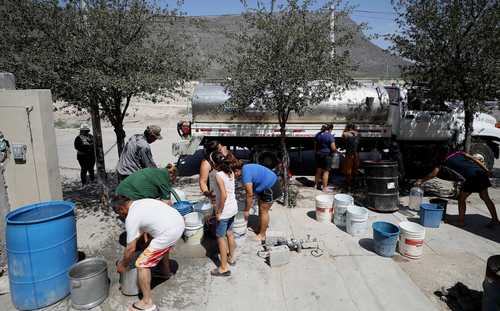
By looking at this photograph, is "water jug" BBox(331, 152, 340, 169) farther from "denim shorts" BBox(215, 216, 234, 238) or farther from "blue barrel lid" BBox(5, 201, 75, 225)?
"blue barrel lid" BBox(5, 201, 75, 225)

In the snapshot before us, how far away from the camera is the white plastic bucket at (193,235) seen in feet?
16.2

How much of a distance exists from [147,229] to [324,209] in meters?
3.61

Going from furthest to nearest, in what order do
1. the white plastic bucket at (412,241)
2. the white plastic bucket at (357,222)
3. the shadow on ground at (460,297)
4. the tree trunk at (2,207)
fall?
the white plastic bucket at (357,222), the white plastic bucket at (412,241), the tree trunk at (2,207), the shadow on ground at (460,297)

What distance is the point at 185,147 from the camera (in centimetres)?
888

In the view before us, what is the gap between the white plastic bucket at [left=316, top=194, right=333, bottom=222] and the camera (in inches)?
240

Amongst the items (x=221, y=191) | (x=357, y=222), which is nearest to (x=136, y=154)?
(x=221, y=191)

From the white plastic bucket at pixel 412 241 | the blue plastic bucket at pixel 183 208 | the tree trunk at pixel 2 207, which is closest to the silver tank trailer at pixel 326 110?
the blue plastic bucket at pixel 183 208

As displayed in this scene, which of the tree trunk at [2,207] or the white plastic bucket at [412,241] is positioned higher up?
the tree trunk at [2,207]

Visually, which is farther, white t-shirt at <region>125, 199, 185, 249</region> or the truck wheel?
the truck wheel

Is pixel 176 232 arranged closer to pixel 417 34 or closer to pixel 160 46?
pixel 160 46

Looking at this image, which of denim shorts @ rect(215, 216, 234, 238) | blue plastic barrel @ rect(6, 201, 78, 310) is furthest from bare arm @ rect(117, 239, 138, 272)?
denim shorts @ rect(215, 216, 234, 238)

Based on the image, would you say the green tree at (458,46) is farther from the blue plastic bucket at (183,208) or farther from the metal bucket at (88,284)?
the metal bucket at (88,284)

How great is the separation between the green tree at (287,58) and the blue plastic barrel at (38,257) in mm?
3625

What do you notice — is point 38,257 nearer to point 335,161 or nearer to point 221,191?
point 221,191
